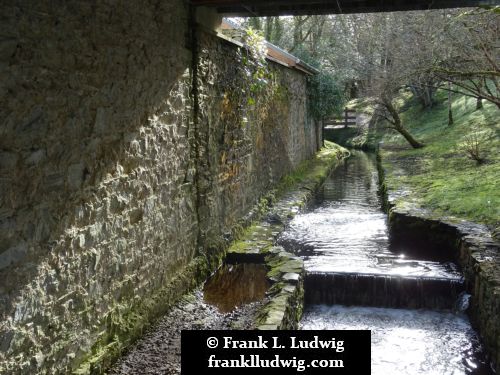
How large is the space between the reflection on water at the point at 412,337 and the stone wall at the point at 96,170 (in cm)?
207

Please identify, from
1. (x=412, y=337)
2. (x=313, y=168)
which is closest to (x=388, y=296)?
(x=412, y=337)

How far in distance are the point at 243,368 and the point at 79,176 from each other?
6.11 ft

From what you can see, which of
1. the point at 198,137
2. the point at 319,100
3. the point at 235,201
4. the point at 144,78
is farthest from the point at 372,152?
the point at 144,78

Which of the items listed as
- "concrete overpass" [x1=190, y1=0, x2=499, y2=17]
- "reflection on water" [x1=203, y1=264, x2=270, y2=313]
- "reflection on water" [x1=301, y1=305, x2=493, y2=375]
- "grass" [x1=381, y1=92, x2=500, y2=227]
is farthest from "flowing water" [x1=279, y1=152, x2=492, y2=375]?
"concrete overpass" [x1=190, y1=0, x2=499, y2=17]

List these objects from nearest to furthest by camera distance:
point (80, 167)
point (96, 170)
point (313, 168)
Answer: point (80, 167) → point (96, 170) → point (313, 168)

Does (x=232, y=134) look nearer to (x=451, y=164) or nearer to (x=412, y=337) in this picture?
(x=412, y=337)

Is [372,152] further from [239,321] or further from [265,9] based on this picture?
[239,321]

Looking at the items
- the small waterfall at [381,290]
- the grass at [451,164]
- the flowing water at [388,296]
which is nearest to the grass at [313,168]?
the grass at [451,164]

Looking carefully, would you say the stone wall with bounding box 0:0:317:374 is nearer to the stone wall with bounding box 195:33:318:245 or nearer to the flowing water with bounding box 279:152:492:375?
the stone wall with bounding box 195:33:318:245

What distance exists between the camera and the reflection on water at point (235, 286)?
5.61 meters

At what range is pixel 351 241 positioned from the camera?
Answer: 8.70m

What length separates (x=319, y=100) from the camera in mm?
18047

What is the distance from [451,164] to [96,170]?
11127 mm

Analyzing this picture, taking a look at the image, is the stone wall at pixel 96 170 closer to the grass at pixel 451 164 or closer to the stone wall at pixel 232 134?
the stone wall at pixel 232 134
